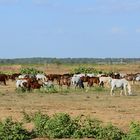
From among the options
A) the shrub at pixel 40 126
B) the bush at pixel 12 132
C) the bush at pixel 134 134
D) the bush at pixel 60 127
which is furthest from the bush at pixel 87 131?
the bush at pixel 12 132

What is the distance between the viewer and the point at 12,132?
15820 mm

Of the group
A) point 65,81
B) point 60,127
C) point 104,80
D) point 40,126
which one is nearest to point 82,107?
point 40,126

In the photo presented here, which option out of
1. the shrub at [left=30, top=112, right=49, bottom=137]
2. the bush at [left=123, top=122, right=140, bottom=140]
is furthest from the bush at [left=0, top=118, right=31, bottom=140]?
→ the bush at [left=123, top=122, right=140, bottom=140]

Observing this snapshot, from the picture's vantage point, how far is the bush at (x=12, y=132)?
15.7 m

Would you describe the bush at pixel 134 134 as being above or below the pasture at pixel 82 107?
above

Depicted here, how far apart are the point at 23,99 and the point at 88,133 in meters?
16.7

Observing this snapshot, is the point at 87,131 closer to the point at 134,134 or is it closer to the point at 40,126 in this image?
the point at 40,126

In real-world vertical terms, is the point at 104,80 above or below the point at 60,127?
below

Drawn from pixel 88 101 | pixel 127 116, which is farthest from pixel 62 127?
pixel 88 101

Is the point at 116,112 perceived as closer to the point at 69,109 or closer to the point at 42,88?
the point at 69,109

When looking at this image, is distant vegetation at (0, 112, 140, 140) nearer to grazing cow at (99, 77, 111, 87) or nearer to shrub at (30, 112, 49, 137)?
shrub at (30, 112, 49, 137)

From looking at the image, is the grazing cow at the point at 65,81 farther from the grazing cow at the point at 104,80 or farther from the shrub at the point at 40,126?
the shrub at the point at 40,126

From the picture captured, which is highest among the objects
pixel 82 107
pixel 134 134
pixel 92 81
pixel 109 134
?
pixel 134 134

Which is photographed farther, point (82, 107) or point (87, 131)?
point (82, 107)
